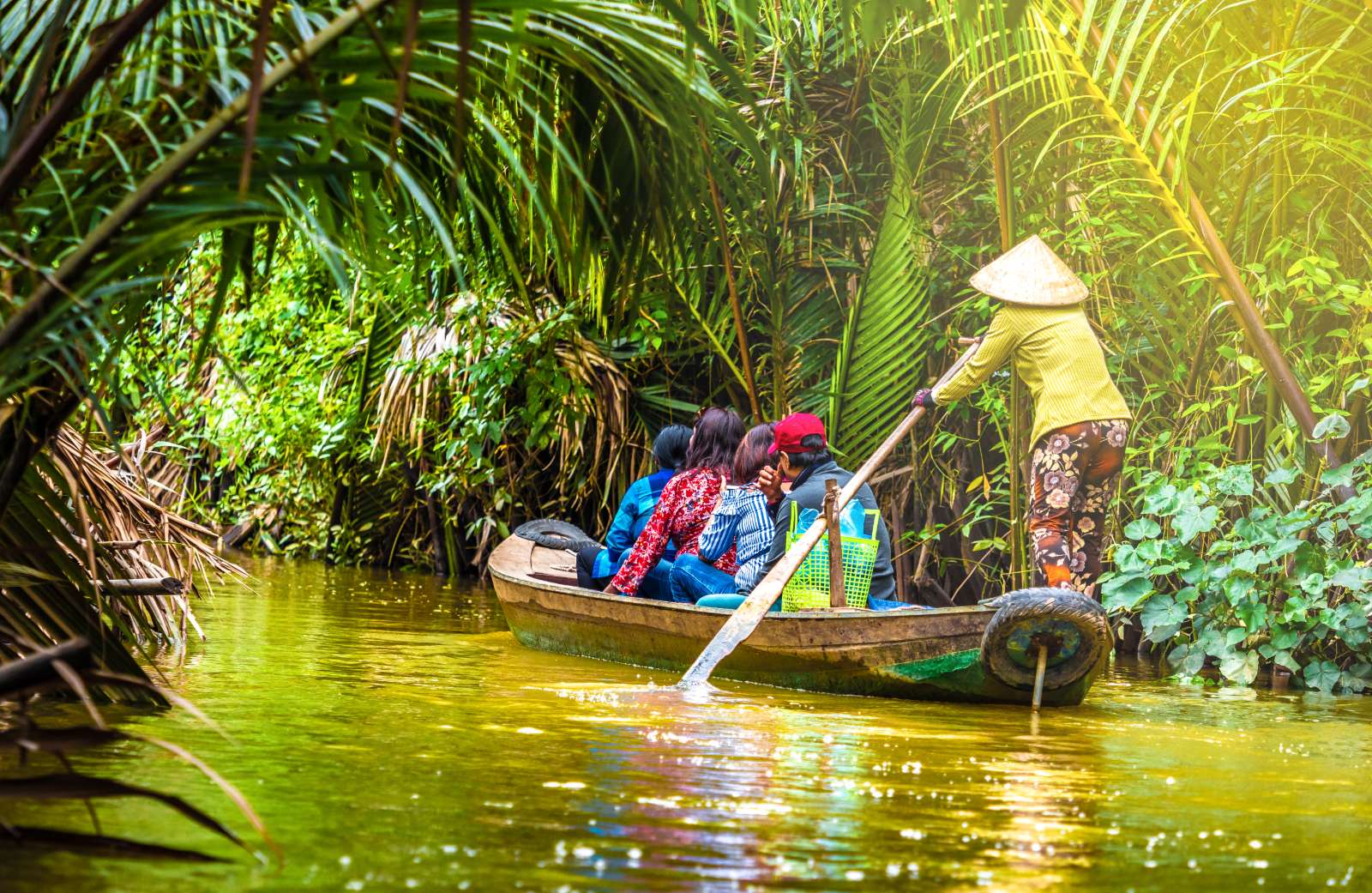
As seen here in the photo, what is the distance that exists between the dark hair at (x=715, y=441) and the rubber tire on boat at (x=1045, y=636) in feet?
6.39

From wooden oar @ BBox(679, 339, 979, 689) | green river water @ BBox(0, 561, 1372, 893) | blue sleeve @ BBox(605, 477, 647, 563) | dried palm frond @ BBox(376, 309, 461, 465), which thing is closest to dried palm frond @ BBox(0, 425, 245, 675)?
green river water @ BBox(0, 561, 1372, 893)

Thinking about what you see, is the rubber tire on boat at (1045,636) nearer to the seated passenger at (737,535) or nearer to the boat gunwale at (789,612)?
the boat gunwale at (789,612)

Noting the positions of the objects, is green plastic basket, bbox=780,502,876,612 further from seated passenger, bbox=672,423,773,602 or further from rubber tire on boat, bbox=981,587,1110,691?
rubber tire on boat, bbox=981,587,1110,691

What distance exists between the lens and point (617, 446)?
1132 centimetres

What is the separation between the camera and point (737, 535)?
7.55m

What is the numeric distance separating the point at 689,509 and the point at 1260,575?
98.5 inches

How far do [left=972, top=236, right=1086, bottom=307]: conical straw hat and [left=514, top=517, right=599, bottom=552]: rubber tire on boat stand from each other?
2540 millimetres

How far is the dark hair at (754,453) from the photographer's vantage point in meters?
7.29

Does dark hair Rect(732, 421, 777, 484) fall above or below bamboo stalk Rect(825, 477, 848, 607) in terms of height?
above

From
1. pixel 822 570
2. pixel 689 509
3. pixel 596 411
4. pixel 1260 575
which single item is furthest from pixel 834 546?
pixel 596 411

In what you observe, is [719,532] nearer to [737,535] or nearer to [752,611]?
[737,535]

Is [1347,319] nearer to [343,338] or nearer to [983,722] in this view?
[983,722]

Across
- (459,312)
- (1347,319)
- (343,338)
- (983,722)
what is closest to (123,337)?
(983,722)

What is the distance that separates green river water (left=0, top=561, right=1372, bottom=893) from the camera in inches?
125
